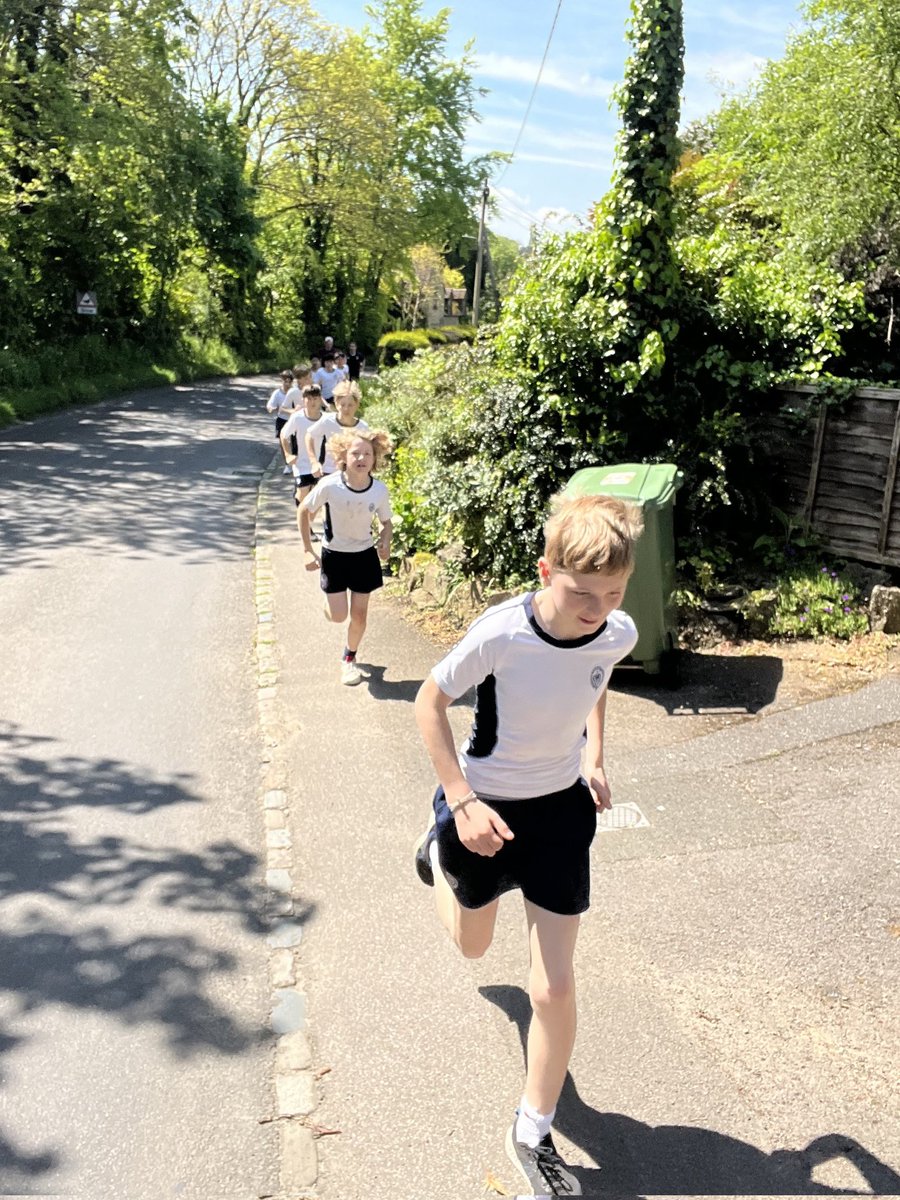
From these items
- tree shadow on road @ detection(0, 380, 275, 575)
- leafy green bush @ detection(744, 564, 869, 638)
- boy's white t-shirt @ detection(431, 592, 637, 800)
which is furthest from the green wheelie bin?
tree shadow on road @ detection(0, 380, 275, 575)

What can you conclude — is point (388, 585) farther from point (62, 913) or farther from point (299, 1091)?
point (299, 1091)

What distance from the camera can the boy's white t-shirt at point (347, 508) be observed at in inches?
268

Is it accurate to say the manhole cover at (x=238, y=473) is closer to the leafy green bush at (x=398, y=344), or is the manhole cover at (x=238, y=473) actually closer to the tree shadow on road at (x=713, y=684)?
the tree shadow on road at (x=713, y=684)

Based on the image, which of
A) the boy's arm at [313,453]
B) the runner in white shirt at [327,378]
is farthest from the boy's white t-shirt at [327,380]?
the boy's arm at [313,453]

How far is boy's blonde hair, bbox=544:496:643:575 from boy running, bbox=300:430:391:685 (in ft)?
13.4

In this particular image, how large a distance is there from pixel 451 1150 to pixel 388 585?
6.99 m

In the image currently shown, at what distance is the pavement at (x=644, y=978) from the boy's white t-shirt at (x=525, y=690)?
1.06 m

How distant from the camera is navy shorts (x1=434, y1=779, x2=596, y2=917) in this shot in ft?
9.50

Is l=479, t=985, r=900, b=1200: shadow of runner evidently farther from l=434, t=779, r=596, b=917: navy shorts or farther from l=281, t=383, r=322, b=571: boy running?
l=281, t=383, r=322, b=571: boy running

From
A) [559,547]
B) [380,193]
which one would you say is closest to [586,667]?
[559,547]

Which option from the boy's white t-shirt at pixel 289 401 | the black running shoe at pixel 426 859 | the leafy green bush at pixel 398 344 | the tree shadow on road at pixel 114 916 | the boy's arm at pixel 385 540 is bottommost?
the tree shadow on road at pixel 114 916

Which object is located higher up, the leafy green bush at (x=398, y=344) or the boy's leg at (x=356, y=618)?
the leafy green bush at (x=398, y=344)

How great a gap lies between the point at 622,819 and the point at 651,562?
78.7 inches

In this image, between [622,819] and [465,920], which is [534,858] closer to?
[465,920]
